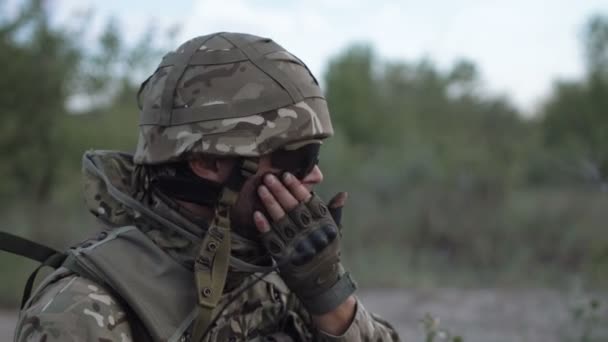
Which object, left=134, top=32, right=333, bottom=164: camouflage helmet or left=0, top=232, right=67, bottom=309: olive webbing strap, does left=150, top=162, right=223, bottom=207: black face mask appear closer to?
left=134, top=32, right=333, bottom=164: camouflage helmet

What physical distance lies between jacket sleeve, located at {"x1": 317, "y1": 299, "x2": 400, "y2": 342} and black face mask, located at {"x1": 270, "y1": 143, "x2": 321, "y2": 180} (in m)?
0.47

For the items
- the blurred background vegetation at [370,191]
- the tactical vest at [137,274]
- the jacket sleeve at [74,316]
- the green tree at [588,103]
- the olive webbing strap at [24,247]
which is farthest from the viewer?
the green tree at [588,103]

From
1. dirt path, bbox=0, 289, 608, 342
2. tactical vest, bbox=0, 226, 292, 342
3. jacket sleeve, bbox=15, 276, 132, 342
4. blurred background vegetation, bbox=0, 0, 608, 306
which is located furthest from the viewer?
blurred background vegetation, bbox=0, 0, 608, 306

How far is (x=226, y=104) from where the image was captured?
8.05ft

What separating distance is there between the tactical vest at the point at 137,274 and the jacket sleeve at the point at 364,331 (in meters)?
0.45

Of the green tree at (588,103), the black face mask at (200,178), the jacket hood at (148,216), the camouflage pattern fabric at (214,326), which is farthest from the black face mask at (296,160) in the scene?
the green tree at (588,103)

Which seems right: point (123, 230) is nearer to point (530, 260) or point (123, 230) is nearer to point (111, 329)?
point (111, 329)

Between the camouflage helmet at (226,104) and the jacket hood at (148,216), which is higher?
the camouflage helmet at (226,104)

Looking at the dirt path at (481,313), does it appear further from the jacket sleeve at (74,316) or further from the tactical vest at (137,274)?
the jacket sleeve at (74,316)

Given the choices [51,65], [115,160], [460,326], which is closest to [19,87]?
[51,65]

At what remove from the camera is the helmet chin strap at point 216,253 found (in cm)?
230

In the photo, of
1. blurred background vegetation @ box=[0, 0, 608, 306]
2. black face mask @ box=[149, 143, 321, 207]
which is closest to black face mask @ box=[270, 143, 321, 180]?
black face mask @ box=[149, 143, 321, 207]

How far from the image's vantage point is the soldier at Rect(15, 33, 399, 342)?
2311mm

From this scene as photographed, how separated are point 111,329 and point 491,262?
1062 centimetres
